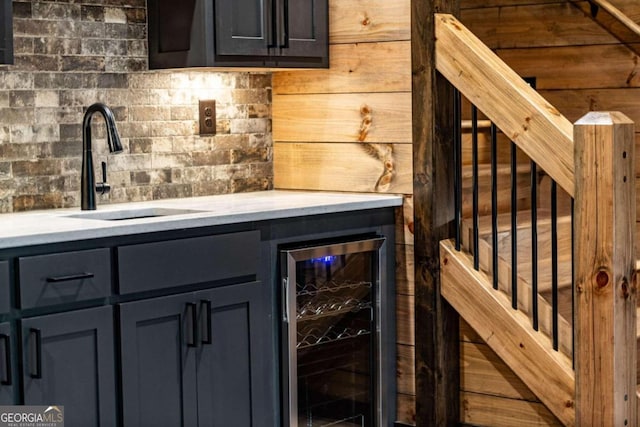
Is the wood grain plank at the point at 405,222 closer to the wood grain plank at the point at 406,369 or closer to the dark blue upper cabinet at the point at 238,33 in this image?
the wood grain plank at the point at 406,369

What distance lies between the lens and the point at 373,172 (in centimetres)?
421

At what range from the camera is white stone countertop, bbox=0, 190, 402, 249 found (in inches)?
122

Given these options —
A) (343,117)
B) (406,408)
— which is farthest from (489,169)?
(406,408)

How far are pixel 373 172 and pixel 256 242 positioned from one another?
2.41 ft

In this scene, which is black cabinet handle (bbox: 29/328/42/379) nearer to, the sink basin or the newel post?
the sink basin

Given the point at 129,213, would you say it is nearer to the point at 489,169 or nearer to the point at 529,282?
the point at 529,282

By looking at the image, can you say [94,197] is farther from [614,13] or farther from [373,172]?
[614,13]

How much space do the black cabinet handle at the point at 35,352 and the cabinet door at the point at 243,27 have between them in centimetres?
132

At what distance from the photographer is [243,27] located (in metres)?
3.98

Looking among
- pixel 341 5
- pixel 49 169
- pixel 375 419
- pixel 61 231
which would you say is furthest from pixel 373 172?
pixel 61 231

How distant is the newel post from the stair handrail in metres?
0.09

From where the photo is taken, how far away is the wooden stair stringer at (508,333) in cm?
369

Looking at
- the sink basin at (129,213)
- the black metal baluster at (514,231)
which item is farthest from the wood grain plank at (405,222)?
the sink basin at (129,213)

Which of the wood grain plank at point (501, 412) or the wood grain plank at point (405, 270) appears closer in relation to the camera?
the wood grain plank at point (501, 412)
